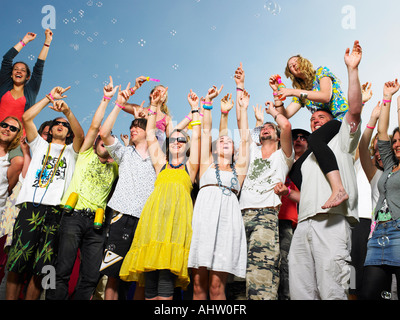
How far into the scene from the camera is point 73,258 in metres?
4.09

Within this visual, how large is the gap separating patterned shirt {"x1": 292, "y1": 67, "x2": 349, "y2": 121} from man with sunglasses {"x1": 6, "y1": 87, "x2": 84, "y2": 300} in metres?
2.78

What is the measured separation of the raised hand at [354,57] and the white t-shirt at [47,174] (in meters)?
3.21

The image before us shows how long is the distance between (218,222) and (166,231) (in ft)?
1.70

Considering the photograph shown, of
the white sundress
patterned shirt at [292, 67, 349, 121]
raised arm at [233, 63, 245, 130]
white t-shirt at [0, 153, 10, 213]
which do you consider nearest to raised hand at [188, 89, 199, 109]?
raised arm at [233, 63, 245, 130]

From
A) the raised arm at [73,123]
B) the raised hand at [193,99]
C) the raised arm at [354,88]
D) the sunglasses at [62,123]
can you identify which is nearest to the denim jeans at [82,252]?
the raised arm at [73,123]

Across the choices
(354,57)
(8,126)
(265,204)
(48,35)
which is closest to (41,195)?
(8,126)

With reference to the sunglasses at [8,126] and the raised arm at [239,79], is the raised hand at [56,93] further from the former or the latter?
the raised arm at [239,79]

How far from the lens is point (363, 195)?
185 inches

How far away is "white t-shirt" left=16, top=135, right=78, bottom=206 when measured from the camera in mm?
4289

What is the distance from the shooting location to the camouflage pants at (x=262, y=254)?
3506 millimetres

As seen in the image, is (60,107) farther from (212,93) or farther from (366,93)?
(366,93)

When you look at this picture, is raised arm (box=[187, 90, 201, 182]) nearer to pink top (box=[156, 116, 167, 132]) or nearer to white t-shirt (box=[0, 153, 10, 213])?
pink top (box=[156, 116, 167, 132])
